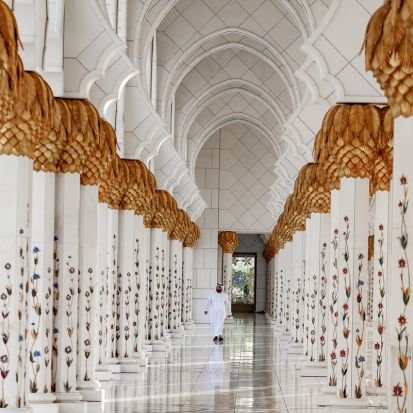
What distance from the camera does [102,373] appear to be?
569 inches

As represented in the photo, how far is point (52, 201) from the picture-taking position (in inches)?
428

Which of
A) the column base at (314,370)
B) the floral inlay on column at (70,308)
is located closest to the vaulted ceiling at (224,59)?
the column base at (314,370)

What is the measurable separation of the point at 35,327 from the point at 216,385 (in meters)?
4.52

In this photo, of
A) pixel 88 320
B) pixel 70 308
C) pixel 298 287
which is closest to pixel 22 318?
pixel 70 308

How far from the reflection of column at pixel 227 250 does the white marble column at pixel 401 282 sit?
2998 centimetres

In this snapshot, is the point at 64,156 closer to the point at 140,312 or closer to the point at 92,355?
the point at 92,355

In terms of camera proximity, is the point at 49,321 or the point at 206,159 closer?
the point at 49,321

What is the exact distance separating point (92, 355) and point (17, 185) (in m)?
3.73

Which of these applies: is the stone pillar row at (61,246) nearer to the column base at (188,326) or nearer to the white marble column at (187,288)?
the white marble column at (187,288)

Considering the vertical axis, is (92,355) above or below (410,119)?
below

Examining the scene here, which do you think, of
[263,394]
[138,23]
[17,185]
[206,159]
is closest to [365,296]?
[263,394]

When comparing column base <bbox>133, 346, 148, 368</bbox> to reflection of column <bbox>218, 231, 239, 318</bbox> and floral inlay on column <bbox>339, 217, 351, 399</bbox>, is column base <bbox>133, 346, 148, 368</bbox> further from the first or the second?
reflection of column <bbox>218, 231, 239, 318</bbox>

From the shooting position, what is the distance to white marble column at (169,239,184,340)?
26.1 m

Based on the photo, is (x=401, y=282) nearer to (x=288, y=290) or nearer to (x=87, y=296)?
(x=87, y=296)
